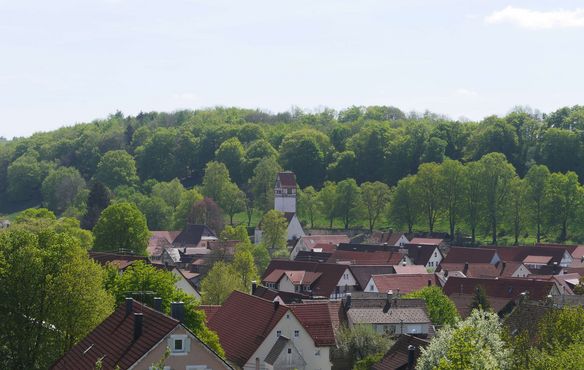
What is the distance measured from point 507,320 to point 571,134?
105m

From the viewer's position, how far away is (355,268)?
82000mm

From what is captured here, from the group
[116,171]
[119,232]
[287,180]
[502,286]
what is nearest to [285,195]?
[287,180]

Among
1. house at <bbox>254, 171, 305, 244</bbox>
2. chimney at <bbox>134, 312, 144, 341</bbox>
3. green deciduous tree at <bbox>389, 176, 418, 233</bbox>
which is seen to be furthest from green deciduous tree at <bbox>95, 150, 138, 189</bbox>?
chimney at <bbox>134, 312, 144, 341</bbox>

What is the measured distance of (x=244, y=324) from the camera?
1896 inches

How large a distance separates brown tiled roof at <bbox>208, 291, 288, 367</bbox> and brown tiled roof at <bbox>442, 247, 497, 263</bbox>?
165 feet

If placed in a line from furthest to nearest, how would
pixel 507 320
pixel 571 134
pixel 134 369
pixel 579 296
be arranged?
1. pixel 571 134
2. pixel 579 296
3. pixel 507 320
4. pixel 134 369

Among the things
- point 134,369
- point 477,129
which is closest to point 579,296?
point 134,369

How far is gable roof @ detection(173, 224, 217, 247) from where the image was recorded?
390ft

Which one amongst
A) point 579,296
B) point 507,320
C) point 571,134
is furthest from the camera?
point 571,134

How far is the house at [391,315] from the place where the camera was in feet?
182

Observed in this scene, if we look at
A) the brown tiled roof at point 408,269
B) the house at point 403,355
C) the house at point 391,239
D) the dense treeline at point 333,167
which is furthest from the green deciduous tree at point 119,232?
the house at point 403,355

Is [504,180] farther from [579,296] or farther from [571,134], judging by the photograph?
[579,296]

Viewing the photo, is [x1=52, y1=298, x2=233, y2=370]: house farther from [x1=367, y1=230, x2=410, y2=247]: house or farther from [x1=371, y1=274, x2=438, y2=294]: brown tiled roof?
[x1=367, y1=230, x2=410, y2=247]: house

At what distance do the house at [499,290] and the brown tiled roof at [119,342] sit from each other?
37.3 m
